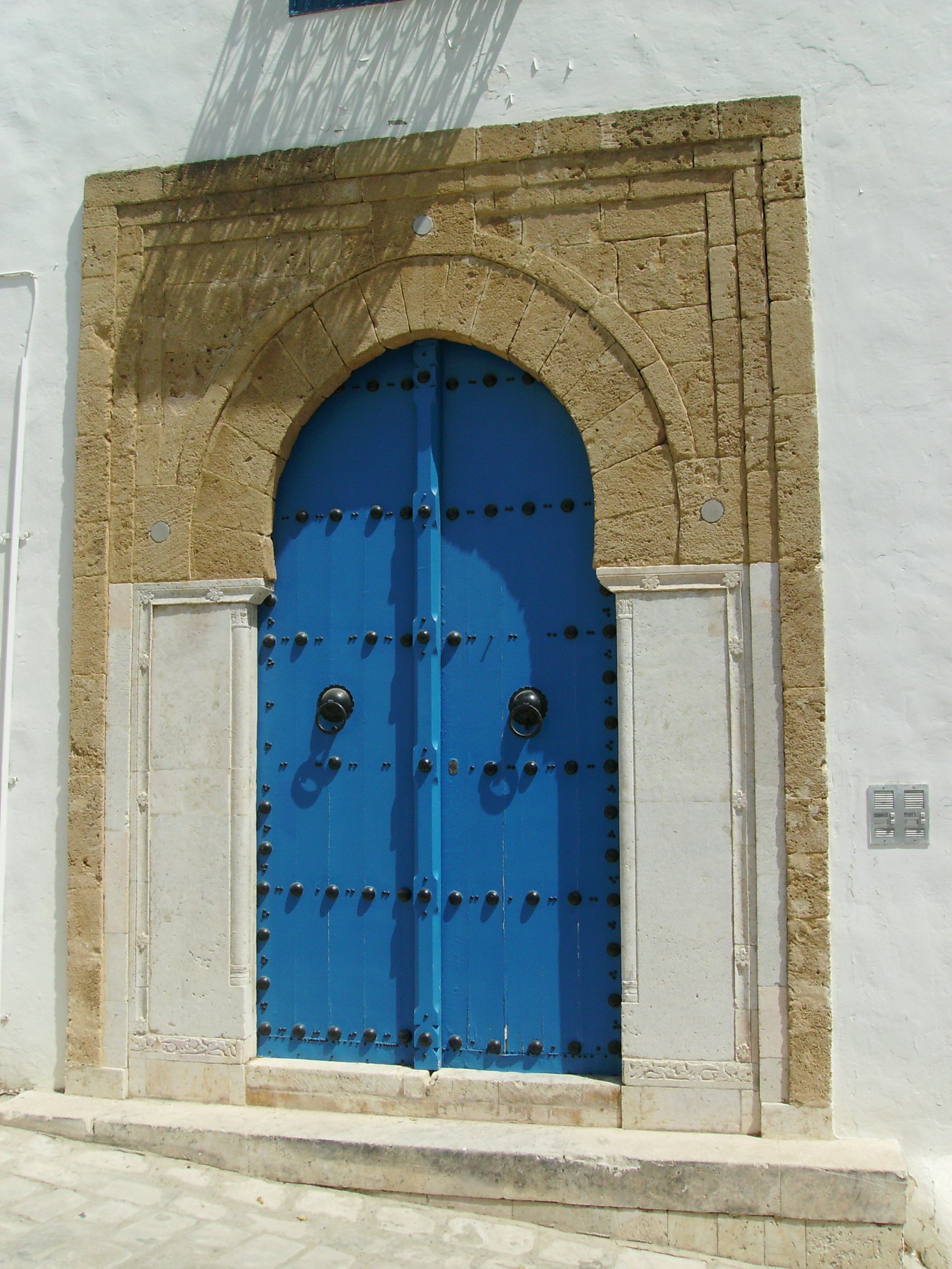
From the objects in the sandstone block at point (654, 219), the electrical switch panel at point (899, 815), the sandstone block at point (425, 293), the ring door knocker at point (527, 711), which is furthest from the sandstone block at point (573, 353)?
the electrical switch panel at point (899, 815)

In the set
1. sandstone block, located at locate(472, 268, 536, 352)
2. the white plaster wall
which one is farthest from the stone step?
sandstone block, located at locate(472, 268, 536, 352)

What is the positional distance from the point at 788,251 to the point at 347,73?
5.81 feet

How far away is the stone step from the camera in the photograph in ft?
10.7

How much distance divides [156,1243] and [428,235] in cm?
341

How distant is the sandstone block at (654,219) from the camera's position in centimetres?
378

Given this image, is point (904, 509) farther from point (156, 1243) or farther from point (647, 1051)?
point (156, 1243)

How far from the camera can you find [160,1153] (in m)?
3.67

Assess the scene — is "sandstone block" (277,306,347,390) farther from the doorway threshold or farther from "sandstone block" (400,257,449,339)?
the doorway threshold

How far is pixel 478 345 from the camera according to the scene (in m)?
3.94

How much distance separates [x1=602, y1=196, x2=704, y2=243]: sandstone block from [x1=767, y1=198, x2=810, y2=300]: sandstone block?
0.25 metres

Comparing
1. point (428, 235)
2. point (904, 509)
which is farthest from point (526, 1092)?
point (428, 235)

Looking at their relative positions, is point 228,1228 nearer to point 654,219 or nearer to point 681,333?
point 681,333

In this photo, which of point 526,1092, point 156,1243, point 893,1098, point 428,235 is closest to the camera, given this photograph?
point 156,1243

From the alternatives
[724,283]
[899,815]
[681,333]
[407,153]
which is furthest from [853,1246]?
[407,153]
